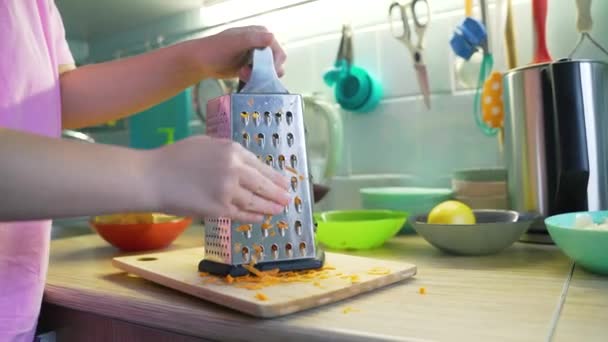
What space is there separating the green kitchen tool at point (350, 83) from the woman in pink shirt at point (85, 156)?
1.21ft

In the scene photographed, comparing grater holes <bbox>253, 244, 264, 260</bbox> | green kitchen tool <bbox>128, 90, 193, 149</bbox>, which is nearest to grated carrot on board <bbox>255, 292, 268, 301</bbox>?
grater holes <bbox>253, 244, 264, 260</bbox>

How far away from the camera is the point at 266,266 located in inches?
25.1

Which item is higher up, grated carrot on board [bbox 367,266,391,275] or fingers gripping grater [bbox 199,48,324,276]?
fingers gripping grater [bbox 199,48,324,276]

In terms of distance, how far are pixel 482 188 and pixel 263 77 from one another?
45 centimetres

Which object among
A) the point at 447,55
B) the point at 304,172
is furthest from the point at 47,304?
the point at 447,55

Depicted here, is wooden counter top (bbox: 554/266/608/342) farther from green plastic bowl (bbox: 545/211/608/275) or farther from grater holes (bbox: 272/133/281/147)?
grater holes (bbox: 272/133/281/147)

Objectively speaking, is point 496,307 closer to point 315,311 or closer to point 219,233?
point 315,311

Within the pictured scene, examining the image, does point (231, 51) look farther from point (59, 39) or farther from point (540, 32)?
point (540, 32)

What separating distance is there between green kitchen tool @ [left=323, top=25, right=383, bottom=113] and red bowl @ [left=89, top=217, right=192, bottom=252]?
0.42m

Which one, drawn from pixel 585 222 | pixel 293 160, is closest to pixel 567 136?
pixel 585 222

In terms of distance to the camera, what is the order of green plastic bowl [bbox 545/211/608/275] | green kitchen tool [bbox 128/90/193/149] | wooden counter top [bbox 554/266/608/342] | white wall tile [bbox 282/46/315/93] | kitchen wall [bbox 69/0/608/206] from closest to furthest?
1. wooden counter top [bbox 554/266/608/342]
2. green plastic bowl [bbox 545/211/608/275]
3. kitchen wall [bbox 69/0/608/206]
4. white wall tile [bbox 282/46/315/93]
5. green kitchen tool [bbox 128/90/193/149]

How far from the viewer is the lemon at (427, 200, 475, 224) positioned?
0.79 meters

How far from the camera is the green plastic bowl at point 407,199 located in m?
0.98

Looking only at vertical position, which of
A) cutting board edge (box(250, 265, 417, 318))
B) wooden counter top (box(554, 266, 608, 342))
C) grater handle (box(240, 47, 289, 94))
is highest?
grater handle (box(240, 47, 289, 94))
